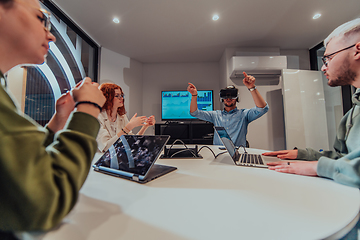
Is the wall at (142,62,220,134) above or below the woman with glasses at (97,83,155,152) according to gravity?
above

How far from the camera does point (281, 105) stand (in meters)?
3.72

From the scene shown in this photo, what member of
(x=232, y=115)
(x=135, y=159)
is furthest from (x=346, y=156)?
(x=232, y=115)

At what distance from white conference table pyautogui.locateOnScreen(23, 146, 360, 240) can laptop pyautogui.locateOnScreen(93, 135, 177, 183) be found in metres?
0.04

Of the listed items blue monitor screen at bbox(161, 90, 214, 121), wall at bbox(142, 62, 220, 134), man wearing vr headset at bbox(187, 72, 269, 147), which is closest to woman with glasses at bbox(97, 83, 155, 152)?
man wearing vr headset at bbox(187, 72, 269, 147)

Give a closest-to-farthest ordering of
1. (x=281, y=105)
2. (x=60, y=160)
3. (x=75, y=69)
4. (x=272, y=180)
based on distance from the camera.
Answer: (x=60, y=160), (x=272, y=180), (x=75, y=69), (x=281, y=105)

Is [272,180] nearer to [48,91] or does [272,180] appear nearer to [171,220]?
[171,220]

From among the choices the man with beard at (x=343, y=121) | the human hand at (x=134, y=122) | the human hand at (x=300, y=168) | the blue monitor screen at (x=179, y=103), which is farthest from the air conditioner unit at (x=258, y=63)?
the human hand at (x=300, y=168)

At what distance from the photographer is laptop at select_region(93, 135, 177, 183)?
0.66m

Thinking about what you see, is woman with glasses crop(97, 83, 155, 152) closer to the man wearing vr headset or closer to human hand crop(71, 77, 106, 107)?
the man wearing vr headset

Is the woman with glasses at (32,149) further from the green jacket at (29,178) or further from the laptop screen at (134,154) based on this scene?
the laptop screen at (134,154)

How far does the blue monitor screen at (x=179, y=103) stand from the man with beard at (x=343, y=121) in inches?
120

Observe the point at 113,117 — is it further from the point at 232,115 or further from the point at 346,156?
the point at 346,156

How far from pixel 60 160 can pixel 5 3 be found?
0.36 m

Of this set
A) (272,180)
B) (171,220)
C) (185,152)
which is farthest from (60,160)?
A: (185,152)
